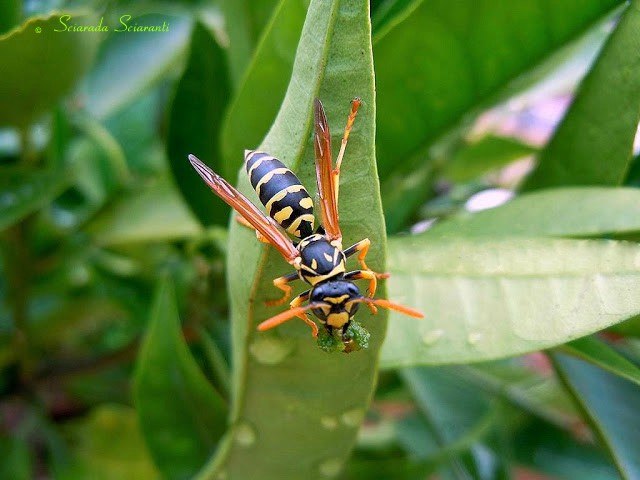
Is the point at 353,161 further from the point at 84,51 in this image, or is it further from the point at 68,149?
the point at 68,149

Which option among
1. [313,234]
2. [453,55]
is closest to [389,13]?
[453,55]

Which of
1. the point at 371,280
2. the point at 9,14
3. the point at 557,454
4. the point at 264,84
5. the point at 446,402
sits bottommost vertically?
the point at 557,454

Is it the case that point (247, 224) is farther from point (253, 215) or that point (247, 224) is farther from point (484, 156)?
point (484, 156)

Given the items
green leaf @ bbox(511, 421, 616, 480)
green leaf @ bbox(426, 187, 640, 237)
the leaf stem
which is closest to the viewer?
green leaf @ bbox(426, 187, 640, 237)

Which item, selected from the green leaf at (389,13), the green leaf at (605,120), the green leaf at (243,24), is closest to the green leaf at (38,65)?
the green leaf at (243,24)

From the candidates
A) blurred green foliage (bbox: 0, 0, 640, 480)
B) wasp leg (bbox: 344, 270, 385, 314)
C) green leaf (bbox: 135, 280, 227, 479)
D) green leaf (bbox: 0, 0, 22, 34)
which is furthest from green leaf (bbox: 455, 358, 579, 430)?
green leaf (bbox: 0, 0, 22, 34)

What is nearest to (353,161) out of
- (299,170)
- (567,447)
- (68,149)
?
(299,170)

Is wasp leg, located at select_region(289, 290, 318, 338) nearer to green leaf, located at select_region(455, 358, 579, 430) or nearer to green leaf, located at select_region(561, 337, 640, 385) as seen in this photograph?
green leaf, located at select_region(561, 337, 640, 385)
